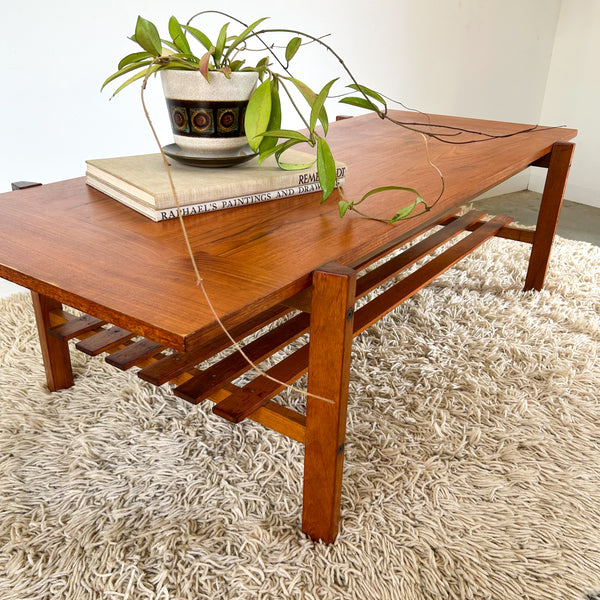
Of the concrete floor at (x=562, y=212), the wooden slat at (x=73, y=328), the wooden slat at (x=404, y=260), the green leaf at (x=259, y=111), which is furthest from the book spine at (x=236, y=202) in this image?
the concrete floor at (x=562, y=212)

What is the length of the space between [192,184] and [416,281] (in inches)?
20.9

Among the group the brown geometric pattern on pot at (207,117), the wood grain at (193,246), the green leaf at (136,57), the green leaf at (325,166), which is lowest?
the wood grain at (193,246)

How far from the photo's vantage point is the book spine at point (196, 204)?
0.87 metres

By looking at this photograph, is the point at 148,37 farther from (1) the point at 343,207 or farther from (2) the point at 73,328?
(2) the point at 73,328

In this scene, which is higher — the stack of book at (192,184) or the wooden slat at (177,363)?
the stack of book at (192,184)

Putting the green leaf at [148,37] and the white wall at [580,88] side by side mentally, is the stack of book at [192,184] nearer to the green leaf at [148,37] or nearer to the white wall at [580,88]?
the green leaf at [148,37]

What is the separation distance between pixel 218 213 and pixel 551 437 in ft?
2.53

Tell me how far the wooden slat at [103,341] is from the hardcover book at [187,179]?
24 centimetres

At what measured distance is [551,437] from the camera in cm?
113

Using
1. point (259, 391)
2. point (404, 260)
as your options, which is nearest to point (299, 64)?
point (404, 260)

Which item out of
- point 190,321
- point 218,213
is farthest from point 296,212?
point 190,321

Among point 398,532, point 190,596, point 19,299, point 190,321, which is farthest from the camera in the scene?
point 19,299

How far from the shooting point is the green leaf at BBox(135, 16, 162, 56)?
2.92 feet

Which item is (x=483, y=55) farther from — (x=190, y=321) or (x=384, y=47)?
(x=190, y=321)
